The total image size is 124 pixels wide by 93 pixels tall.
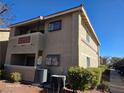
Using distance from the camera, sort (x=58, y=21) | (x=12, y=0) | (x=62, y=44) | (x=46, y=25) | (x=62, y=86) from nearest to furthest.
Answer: (x=62, y=86), (x=12, y=0), (x=62, y=44), (x=58, y=21), (x=46, y=25)

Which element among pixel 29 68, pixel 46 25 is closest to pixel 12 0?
pixel 46 25

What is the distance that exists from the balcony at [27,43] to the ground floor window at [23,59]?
1041mm

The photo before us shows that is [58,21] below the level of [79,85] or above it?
above

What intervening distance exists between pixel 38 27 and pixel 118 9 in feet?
29.6

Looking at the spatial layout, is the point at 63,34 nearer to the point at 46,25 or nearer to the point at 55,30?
the point at 55,30

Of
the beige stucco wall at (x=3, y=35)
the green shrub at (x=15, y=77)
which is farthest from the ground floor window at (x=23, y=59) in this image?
the beige stucco wall at (x=3, y=35)

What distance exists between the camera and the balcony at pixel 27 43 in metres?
13.7

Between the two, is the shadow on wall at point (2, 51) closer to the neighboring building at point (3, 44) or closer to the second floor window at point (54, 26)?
the neighboring building at point (3, 44)

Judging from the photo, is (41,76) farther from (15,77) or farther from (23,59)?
(23,59)

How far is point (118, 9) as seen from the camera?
12.7m

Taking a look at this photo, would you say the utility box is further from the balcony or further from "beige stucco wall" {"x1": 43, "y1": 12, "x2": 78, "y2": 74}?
the balcony

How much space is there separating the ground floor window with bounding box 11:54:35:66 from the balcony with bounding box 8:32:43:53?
3.41ft

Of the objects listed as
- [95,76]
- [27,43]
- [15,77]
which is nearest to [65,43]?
[95,76]

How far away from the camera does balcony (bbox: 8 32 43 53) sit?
44.8 feet
